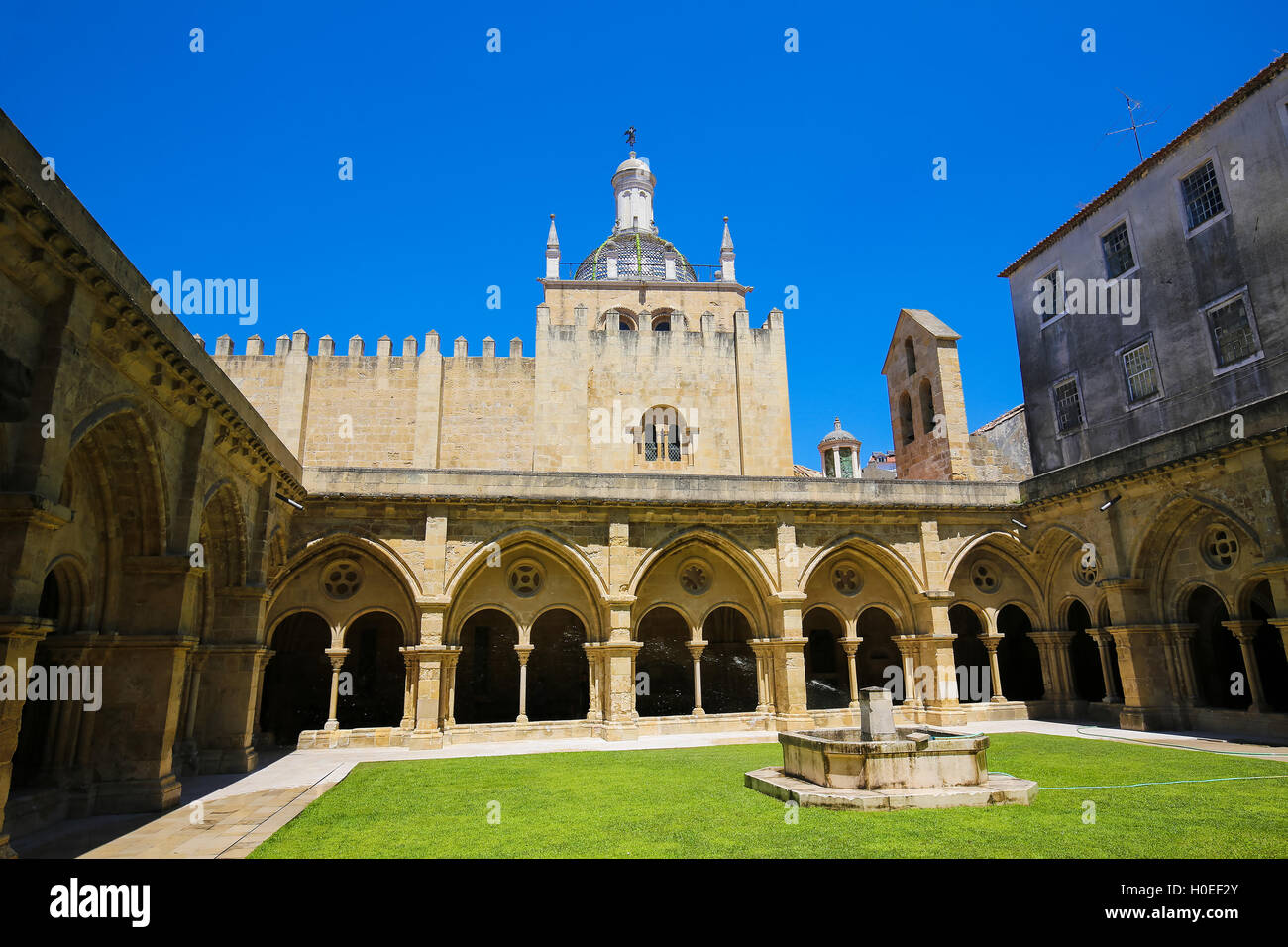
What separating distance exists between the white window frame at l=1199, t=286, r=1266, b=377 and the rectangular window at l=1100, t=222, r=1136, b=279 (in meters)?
2.46

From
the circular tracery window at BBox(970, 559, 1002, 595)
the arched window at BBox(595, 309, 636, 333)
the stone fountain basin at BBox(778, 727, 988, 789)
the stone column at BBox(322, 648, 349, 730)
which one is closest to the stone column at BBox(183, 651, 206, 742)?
the stone column at BBox(322, 648, 349, 730)

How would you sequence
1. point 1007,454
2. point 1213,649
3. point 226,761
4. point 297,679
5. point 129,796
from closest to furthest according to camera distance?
point 129,796, point 226,761, point 1213,649, point 297,679, point 1007,454

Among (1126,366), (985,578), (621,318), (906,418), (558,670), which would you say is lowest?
(558,670)

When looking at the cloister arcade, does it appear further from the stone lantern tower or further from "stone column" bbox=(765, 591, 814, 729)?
the stone lantern tower

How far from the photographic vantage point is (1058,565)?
18141mm

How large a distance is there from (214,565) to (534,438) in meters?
9.87

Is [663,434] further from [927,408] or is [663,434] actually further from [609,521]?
[927,408]

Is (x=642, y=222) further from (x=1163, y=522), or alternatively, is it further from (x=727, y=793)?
(x=727, y=793)

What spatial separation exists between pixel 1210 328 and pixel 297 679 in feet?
73.3

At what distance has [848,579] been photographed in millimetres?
18562

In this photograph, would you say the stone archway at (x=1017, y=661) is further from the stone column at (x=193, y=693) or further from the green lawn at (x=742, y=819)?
the stone column at (x=193, y=693)

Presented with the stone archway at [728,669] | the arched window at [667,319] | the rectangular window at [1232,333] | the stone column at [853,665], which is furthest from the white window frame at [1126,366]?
the arched window at [667,319]

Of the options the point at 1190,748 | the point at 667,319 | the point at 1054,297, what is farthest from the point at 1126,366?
the point at 667,319

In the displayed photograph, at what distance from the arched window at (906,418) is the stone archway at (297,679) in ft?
58.2
